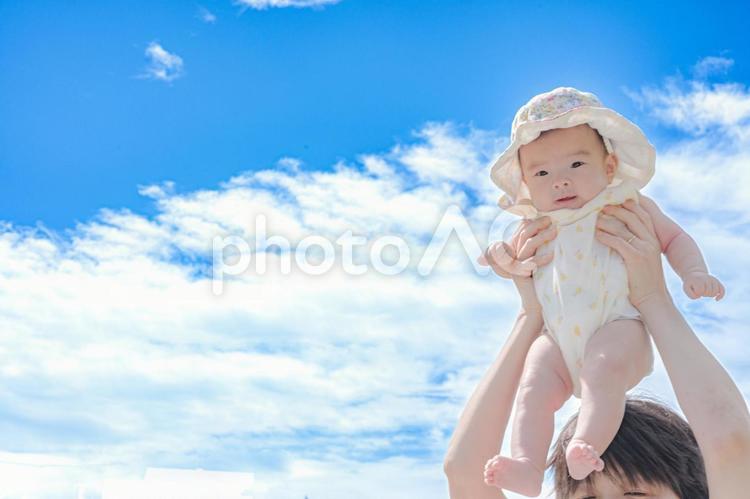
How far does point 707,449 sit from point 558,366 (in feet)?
2.64

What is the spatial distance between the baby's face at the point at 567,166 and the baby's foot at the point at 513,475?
1.38m

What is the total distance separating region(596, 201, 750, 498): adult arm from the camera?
3705 millimetres

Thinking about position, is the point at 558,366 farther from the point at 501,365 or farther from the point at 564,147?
the point at 564,147

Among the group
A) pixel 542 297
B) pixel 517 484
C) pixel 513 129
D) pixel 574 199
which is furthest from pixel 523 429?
pixel 513 129

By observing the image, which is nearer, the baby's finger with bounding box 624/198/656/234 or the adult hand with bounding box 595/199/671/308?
the adult hand with bounding box 595/199/671/308

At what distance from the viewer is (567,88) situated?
4543 millimetres

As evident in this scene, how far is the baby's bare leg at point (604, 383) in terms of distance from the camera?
372 cm

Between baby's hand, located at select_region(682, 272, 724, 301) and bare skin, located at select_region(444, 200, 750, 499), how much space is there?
6.7 inches

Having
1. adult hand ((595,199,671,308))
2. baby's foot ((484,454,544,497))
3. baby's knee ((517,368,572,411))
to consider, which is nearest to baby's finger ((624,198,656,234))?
adult hand ((595,199,671,308))

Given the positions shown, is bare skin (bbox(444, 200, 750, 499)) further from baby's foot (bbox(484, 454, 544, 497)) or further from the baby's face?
baby's foot (bbox(484, 454, 544, 497))

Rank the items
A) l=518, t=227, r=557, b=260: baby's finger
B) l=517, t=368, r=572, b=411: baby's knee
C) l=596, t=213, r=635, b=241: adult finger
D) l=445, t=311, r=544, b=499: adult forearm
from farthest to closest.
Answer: l=518, t=227, r=557, b=260: baby's finger
l=596, t=213, r=635, b=241: adult finger
l=445, t=311, r=544, b=499: adult forearm
l=517, t=368, r=572, b=411: baby's knee

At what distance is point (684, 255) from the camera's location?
427 centimetres

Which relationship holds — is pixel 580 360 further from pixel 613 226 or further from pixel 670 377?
pixel 613 226

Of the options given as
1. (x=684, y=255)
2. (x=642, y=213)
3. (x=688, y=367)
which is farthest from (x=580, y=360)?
(x=642, y=213)
